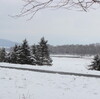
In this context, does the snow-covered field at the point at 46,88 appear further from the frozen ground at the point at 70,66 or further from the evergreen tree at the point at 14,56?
the evergreen tree at the point at 14,56

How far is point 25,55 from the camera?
43719mm

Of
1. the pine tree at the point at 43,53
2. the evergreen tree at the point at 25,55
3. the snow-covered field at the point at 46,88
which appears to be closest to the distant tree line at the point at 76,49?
the pine tree at the point at 43,53

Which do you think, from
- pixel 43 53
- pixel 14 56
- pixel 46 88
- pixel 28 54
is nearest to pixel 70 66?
pixel 43 53

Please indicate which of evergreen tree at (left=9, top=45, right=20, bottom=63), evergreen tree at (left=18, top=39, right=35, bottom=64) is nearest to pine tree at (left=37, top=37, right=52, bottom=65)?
evergreen tree at (left=9, top=45, right=20, bottom=63)

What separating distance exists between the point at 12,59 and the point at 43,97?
38317mm

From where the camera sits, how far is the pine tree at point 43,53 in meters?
50.0

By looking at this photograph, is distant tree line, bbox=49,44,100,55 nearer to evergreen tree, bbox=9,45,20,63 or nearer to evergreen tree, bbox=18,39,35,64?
evergreen tree, bbox=9,45,20,63

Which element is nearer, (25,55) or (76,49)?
(25,55)

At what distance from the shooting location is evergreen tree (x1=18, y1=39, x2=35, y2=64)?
43594 mm

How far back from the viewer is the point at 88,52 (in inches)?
6284

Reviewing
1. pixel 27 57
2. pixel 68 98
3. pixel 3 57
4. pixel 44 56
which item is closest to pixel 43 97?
pixel 68 98

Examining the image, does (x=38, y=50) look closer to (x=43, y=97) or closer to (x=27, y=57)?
(x=27, y=57)

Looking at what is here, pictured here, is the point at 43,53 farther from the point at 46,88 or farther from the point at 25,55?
the point at 46,88

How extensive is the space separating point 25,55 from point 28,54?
534mm
